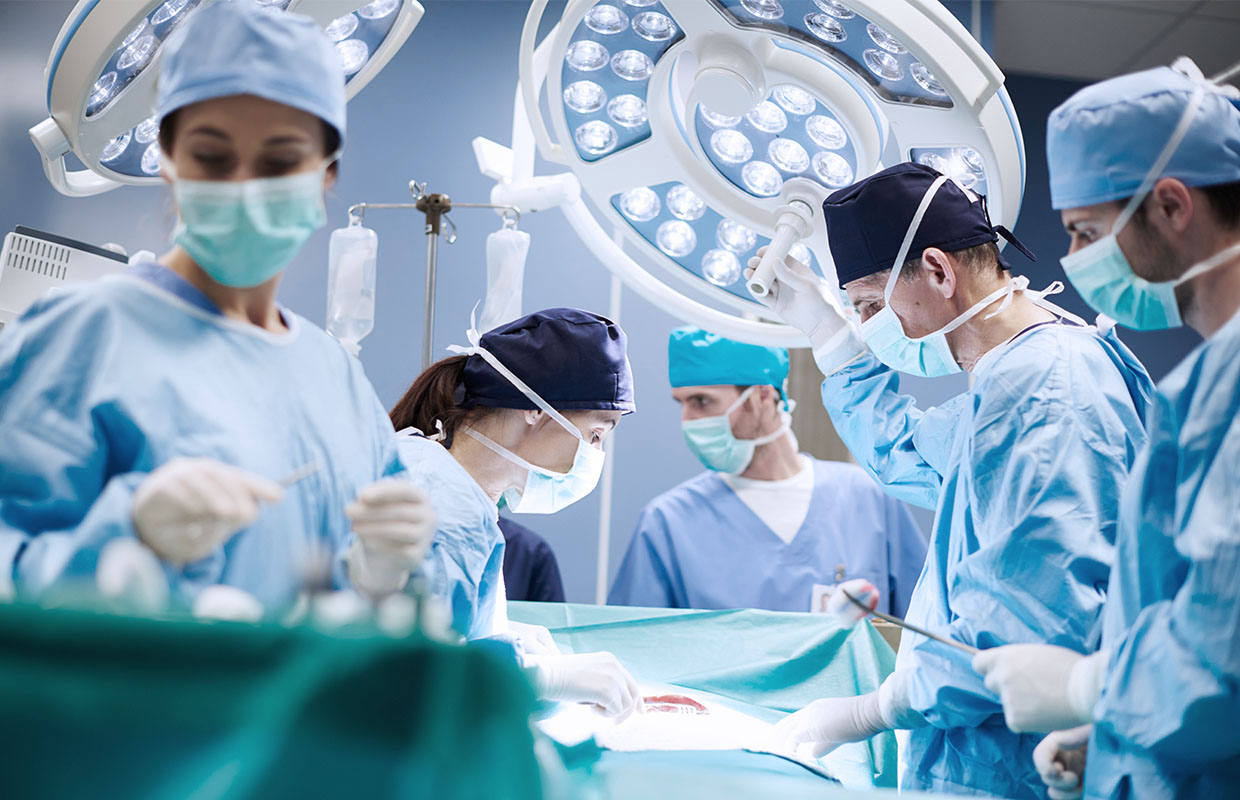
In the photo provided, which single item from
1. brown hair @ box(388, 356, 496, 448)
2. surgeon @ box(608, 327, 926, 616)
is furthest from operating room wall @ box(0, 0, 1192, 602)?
brown hair @ box(388, 356, 496, 448)

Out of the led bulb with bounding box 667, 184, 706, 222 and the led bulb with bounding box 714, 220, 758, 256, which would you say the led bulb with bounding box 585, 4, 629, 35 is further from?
the led bulb with bounding box 714, 220, 758, 256

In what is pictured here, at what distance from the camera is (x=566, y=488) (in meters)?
2.09

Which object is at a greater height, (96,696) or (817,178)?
(817,178)

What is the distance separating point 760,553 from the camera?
3070 mm

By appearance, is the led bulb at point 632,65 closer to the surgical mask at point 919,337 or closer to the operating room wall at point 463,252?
the surgical mask at point 919,337

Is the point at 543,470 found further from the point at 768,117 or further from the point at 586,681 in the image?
the point at 768,117

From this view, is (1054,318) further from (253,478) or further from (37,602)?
(37,602)

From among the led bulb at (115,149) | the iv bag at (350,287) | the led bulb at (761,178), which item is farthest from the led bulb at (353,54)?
the led bulb at (761,178)

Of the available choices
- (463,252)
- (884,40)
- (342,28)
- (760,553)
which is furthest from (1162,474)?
(463,252)

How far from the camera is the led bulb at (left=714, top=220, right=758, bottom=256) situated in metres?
2.19

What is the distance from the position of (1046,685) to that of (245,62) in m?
1.13

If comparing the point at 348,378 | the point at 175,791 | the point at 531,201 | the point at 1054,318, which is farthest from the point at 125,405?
the point at 531,201

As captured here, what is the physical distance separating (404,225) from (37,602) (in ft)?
9.53

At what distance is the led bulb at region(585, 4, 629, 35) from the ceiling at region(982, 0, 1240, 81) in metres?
2.72
